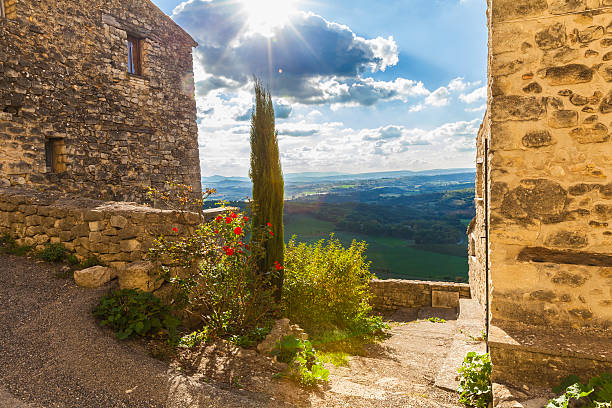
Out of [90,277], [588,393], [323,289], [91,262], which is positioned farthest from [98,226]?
[588,393]

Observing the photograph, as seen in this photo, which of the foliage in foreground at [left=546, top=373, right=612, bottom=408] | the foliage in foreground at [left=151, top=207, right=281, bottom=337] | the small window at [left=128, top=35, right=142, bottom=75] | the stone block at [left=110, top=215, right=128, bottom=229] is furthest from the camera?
the small window at [left=128, top=35, right=142, bottom=75]

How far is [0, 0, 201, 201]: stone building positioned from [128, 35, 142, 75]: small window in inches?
1.1

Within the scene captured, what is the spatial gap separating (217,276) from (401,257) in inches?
1210

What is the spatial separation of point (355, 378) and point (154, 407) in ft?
7.51

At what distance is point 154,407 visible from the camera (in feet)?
8.10

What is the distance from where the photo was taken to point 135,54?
9.20 metres

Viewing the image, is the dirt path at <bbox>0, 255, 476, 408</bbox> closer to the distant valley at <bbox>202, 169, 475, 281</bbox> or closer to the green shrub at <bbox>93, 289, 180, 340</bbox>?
the green shrub at <bbox>93, 289, 180, 340</bbox>

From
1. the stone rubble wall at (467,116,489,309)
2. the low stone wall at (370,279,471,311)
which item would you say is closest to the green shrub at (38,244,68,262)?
the stone rubble wall at (467,116,489,309)

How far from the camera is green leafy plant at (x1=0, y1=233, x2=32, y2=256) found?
5113mm

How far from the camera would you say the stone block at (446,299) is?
9.30m

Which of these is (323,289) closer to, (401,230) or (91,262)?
(91,262)

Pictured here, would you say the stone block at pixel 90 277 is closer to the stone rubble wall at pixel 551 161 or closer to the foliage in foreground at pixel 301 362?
the foliage in foreground at pixel 301 362

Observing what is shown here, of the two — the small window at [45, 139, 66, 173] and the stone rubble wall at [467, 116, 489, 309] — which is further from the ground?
the small window at [45, 139, 66, 173]

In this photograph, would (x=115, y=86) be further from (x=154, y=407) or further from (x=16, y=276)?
(x=154, y=407)
